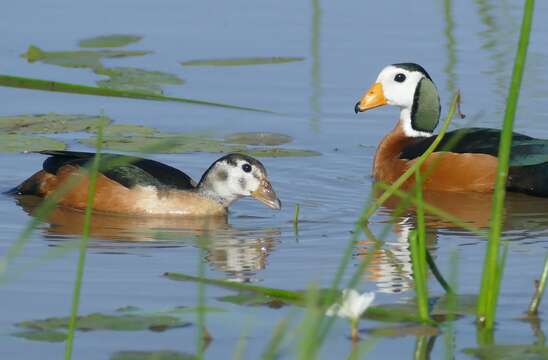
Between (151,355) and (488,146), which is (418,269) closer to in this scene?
(151,355)

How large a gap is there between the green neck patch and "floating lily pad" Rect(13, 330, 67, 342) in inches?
288

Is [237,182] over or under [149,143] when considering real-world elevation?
under

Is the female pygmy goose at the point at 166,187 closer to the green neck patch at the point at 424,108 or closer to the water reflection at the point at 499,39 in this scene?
the green neck patch at the point at 424,108

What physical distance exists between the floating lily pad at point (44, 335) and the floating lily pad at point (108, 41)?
8492mm

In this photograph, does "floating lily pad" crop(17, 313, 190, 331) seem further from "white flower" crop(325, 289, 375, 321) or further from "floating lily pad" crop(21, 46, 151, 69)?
"floating lily pad" crop(21, 46, 151, 69)

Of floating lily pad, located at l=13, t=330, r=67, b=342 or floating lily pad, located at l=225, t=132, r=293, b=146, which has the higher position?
floating lily pad, located at l=225, t=132, r=293, b=146

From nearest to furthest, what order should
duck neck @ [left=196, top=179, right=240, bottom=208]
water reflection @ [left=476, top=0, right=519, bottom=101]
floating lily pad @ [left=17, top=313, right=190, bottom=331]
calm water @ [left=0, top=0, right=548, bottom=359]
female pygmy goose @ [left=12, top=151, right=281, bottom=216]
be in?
1. floating lily pad @ [left=17, top=313, right=190, bottom=331]
2. calm water @ [left=0, top=0, right=548, bottom=359]
3. female pygmy goose @ [left=12, top=151, right=281, bottom=216]
4. duck neck @ [left=196, top=179, right=240, bottom=208]
5. water reflection @ [left=476, top=0, right=519, bottom=101]

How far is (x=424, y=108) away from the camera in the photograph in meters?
13.4

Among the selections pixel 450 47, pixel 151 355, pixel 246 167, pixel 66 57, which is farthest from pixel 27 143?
pixel 151 355

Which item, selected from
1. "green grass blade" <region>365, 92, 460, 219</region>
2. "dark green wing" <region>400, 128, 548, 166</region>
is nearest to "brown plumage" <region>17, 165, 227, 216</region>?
"dark green wing" <region>400, 128, 548, 166</region>

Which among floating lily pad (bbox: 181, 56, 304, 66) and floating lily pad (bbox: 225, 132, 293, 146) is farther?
floating lily pad (bbox: 181, 56, 304, 66)

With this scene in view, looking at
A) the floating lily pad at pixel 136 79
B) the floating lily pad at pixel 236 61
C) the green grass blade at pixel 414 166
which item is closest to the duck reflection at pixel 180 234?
the green grass blade at pixel 414 166

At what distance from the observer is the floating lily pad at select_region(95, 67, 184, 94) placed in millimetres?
13445

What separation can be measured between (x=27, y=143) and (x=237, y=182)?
2.08 metres
